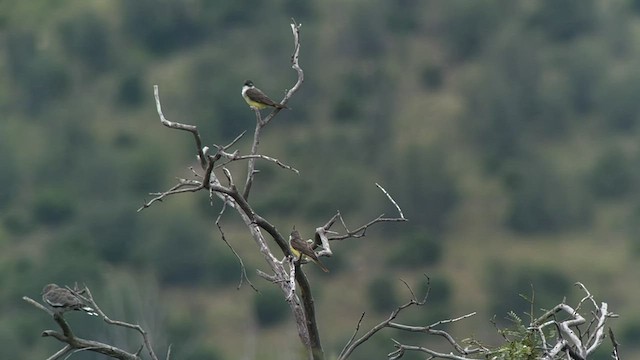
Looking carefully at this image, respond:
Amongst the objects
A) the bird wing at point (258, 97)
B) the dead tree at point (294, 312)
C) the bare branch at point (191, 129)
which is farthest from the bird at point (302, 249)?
the bird wing at point (258, 97)

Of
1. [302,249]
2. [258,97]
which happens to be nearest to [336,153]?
[258,97]

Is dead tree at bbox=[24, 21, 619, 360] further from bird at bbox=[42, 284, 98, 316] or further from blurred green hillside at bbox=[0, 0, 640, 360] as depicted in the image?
blurred green hillside at bbox=[0, 0, 640, 360]

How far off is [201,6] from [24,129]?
17166 millimetres

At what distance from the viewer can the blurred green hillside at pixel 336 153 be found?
66188 millimetres

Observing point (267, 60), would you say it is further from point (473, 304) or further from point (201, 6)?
point (473, 304)

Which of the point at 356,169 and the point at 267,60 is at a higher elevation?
the point at 267,60

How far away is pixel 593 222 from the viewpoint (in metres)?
71.4

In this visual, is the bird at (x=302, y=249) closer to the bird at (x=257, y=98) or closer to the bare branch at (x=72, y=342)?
the bare branch at (x=72, y=342)

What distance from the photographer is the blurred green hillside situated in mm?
66188

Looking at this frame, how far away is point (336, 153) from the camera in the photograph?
7981 centimetres

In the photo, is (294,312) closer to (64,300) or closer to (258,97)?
(64,300)

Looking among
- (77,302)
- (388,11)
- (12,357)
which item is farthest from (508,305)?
(77,302)

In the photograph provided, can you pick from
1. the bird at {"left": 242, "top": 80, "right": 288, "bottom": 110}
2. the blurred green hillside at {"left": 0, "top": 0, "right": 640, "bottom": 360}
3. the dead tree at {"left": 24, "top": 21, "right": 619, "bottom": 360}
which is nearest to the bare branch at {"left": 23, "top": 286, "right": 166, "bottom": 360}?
the dead tree at {"left": 24, "top": 21, "right": 619, "bottom": 360}

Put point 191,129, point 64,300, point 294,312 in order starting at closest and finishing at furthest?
point 191,129 → point 294,312 → point 64,300
